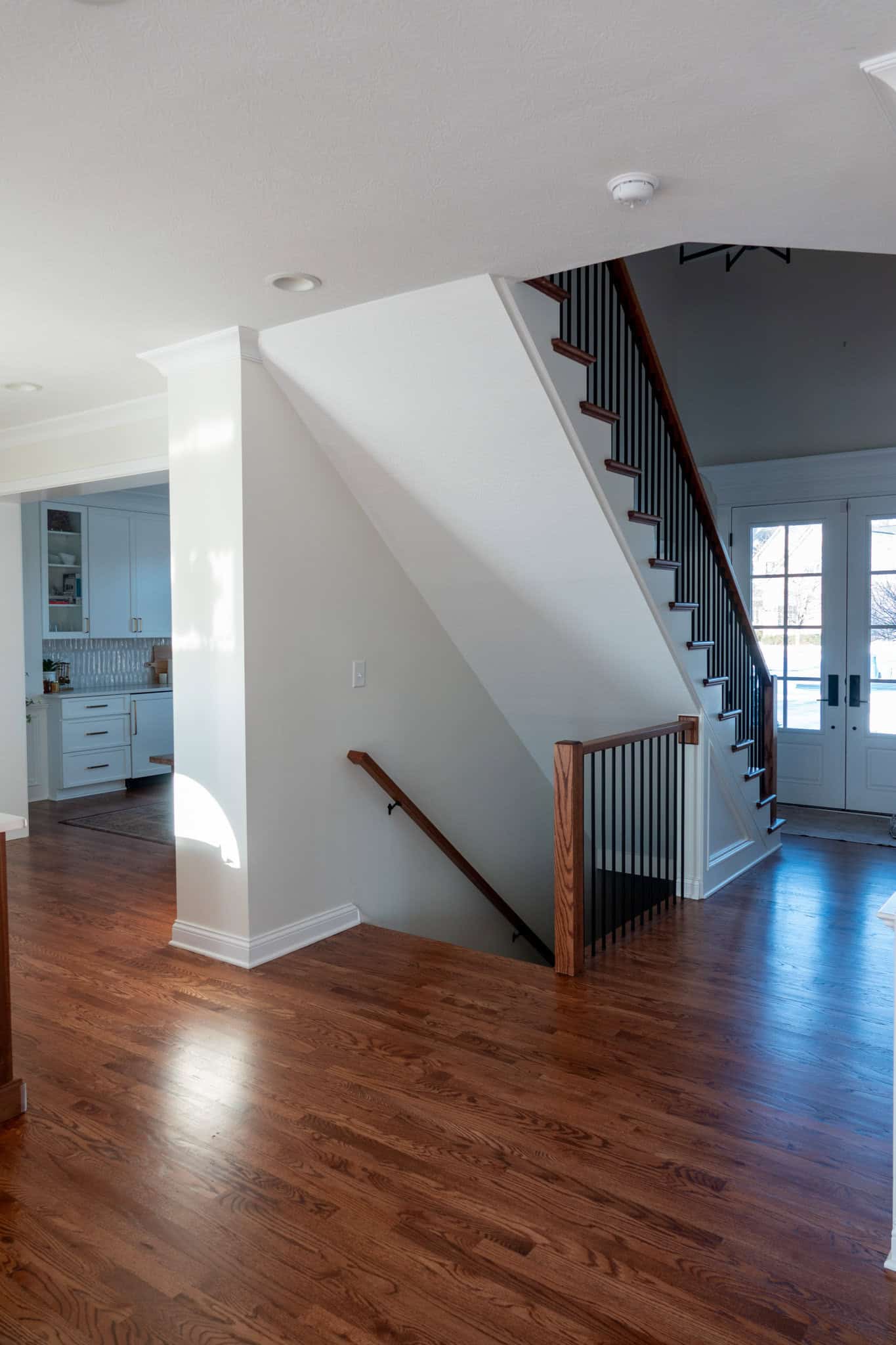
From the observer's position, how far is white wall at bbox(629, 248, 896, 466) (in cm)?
611

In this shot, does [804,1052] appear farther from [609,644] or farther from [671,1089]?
[609,644]

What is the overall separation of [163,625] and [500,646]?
482 cm

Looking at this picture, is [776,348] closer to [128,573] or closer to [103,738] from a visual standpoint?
[128,573]

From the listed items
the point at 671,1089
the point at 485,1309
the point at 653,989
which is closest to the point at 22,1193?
the point at 485,1309

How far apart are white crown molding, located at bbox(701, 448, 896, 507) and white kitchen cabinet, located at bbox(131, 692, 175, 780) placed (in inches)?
194

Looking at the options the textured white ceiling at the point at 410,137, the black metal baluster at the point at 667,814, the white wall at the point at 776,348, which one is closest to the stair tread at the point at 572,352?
the textured white ceiling at the point at 410,137

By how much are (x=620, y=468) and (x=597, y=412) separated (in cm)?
27

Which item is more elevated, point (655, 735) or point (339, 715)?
point (339, 715)

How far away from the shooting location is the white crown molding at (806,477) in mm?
6285

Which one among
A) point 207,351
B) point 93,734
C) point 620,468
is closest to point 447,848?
point 620,468

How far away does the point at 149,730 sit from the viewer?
26.7 feet

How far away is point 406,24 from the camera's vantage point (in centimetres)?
174

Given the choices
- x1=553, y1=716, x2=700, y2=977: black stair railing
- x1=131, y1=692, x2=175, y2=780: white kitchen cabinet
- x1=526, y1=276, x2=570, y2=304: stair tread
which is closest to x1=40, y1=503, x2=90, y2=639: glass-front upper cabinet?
x1=131, y1=692, x2=175, y2=780: white kitchen cabinet

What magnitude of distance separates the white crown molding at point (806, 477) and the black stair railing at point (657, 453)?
1839 mm
